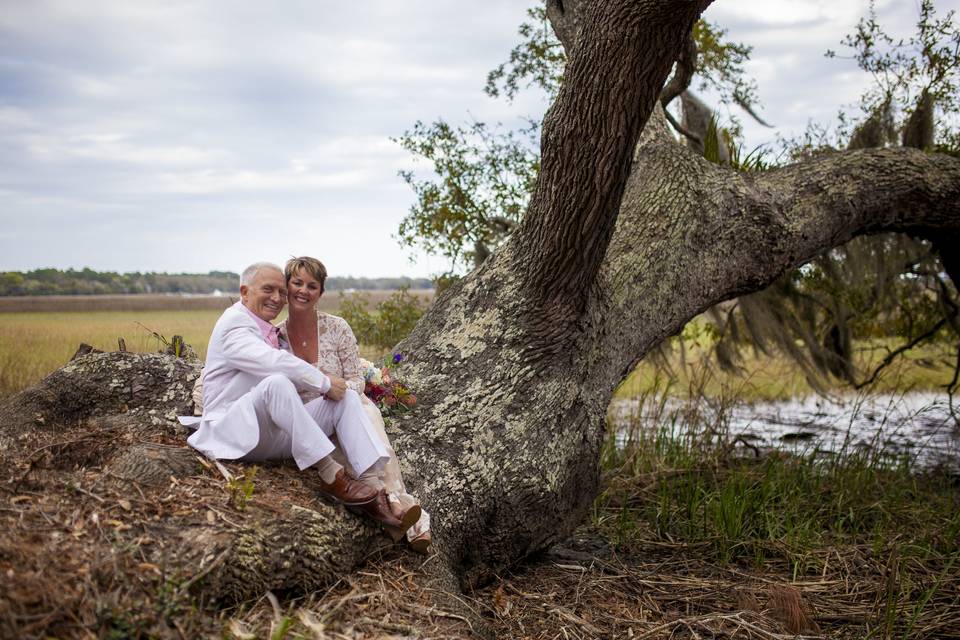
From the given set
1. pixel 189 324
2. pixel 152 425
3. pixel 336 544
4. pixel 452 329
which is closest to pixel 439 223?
pixel 189 324

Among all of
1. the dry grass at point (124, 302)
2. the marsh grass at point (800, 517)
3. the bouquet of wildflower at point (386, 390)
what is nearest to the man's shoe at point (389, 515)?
the bouquet of wildflower at point (386, 390)

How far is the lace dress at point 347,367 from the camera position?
422 cm

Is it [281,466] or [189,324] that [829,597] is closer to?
[281,466]

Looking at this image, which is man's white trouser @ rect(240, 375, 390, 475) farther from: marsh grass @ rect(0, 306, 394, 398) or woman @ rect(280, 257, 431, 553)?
marsh grass @ rect(0, 306, 394, 398)

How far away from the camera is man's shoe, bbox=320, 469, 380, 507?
12.9ft

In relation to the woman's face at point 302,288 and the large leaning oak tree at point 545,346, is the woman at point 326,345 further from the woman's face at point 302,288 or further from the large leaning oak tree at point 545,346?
the large leaning oak tree at point 545,346

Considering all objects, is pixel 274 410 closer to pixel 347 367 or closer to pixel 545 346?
pixel 347 367

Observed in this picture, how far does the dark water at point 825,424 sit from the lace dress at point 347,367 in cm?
421

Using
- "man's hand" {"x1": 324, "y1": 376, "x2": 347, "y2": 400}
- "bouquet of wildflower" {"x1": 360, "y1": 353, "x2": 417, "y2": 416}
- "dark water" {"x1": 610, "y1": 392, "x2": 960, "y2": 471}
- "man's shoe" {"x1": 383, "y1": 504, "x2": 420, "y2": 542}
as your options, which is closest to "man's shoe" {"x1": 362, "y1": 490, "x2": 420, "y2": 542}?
"man's shoe" {"x1": 383, "y1": 504, "x2": 420, "y2": 542}

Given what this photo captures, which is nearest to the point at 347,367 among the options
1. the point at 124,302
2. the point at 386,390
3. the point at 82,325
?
the point at 386,390

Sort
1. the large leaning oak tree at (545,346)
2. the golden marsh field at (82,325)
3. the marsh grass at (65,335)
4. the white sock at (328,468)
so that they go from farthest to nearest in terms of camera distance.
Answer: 1. the golden marsh field at (82,325)
2. the marsh grass at (65,335)
3. the white sock at (328,468)
4. the large leaning oak tree at (545,346)

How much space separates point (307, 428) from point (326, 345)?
31.2 inches

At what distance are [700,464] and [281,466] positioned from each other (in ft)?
15.0

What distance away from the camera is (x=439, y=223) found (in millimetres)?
9547
